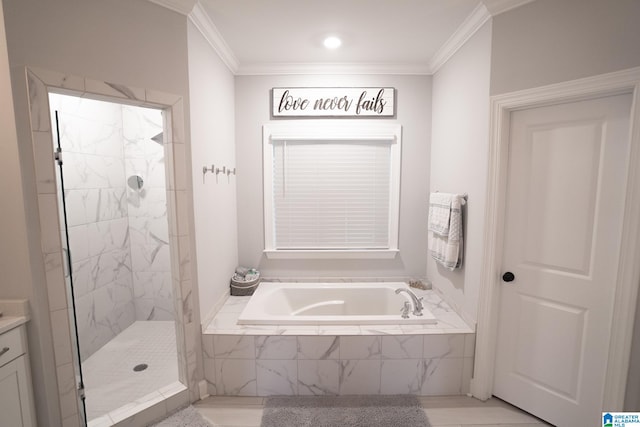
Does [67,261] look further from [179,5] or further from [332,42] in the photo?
Result: [332,42]

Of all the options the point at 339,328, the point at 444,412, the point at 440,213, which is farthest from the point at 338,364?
the point at 440,213

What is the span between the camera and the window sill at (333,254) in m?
2.79

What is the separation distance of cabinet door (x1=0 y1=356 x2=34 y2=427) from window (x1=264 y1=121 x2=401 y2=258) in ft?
5.88

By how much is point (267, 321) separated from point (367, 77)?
2.39 meters

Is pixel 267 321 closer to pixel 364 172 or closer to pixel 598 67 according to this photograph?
pixel 364 172

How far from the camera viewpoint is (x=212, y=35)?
200 centimetres

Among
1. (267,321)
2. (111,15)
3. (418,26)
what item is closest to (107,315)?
(267,321)

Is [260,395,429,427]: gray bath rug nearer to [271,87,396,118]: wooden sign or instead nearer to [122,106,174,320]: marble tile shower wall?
[122,106,174,320]: marble tile shower wall

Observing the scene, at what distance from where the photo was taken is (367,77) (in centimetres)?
261

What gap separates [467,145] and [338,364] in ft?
6.22

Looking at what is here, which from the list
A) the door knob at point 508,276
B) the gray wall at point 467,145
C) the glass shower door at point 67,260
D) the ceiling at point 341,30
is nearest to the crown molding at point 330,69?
the ceiling at point 341,30

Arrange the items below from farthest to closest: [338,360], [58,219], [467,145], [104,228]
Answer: [104,228] < [467,145] < [338,360] < [58,219]

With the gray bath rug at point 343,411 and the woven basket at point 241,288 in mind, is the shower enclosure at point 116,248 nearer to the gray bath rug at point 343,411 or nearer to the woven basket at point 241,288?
the woven basket at point 241,288

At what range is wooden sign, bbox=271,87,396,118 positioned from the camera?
2.59 m
